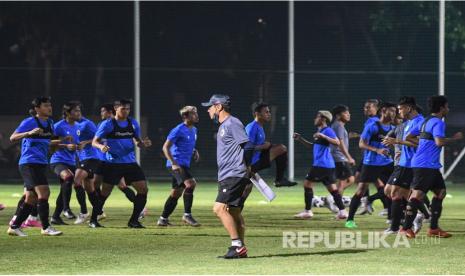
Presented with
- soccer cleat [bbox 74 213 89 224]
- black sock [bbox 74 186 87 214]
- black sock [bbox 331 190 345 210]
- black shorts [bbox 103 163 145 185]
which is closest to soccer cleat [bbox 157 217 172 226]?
black shorts [bbox 103 163 145 185]

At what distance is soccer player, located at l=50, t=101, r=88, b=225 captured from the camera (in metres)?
20.4

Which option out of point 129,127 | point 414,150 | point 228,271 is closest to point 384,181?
point 414,150

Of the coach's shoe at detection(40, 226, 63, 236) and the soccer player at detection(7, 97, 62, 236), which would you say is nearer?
the soccer player at detection(7, 97, 62, 236)

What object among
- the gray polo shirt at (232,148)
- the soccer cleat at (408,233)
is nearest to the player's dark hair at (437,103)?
the soccer cleat at (408,233)

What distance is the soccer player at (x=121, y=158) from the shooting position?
1878 centimetres

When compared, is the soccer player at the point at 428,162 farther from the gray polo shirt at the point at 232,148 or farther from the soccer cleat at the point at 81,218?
the soccer cleat at the point at 81,218

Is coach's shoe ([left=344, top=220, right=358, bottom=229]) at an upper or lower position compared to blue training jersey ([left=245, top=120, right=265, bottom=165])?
lower

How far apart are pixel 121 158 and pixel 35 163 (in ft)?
7.08

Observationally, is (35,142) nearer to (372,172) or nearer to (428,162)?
(428,162)

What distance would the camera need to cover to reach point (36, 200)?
17.2m

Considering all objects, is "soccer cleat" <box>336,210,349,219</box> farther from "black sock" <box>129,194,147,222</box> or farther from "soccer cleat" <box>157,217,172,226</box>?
"black sock" <box>129,194,147,222</box>

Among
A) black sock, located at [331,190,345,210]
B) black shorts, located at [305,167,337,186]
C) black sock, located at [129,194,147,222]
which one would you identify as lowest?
black sock, located at [331,190,345,210]

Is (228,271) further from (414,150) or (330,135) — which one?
(330,135)

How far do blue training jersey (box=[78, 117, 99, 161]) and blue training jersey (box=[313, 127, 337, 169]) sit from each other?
14.3 ft
